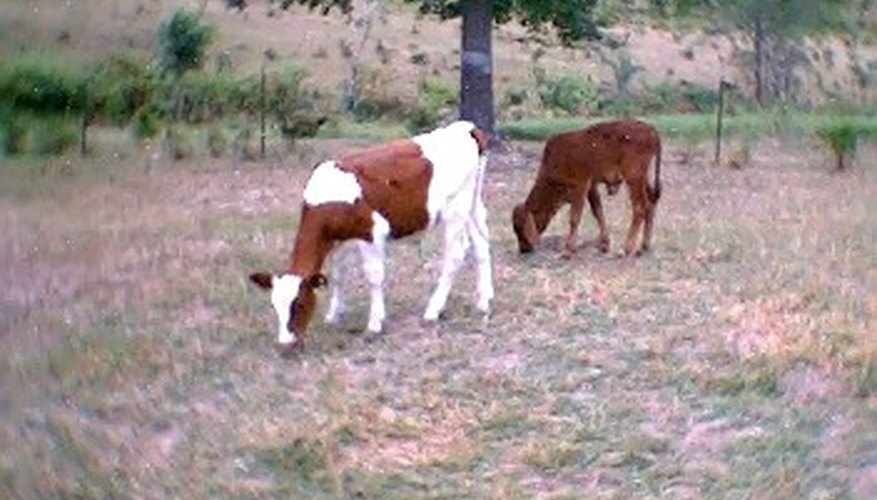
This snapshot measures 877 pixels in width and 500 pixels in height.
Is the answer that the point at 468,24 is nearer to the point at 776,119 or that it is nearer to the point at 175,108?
the point at 776,119

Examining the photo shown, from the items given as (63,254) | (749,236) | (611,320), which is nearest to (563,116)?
Result: (749,236)

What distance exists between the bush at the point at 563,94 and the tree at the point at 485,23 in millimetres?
9169

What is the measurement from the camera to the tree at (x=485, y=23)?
2302 cm

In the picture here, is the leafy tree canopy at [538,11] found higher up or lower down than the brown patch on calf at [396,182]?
higher up

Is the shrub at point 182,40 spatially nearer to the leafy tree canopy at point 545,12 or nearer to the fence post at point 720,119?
the leafy tree canopy at point 545,12

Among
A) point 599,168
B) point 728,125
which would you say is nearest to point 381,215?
point 599,168

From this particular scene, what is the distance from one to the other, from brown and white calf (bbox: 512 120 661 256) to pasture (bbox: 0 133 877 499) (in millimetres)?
274

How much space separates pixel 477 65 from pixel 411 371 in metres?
14.7

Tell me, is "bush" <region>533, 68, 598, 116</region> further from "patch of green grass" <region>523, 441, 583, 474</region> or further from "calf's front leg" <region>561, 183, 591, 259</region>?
"patch of green grass" <region>523, 441, 583, 474</region>

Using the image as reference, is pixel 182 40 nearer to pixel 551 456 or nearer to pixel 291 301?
pixel 551 456

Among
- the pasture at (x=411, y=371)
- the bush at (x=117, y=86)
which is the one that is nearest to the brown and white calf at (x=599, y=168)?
the pasture at (x=411, y=371)

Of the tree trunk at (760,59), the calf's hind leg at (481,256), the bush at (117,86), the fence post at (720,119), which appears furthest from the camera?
the fence post at (720,119)

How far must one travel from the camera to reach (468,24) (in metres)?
23.2

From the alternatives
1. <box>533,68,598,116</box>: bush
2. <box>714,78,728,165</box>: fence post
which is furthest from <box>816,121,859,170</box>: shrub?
<box>533,68,598,116</box>: bush
